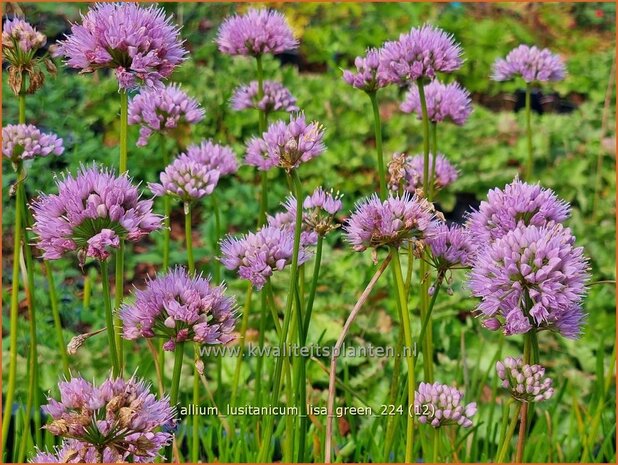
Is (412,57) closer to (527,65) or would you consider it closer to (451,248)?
(451,248)

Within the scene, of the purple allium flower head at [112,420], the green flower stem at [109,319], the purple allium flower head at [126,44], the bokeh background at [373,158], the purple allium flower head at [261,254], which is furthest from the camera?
the bokeh background at [373,158]

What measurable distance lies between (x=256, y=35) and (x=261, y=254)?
65cm

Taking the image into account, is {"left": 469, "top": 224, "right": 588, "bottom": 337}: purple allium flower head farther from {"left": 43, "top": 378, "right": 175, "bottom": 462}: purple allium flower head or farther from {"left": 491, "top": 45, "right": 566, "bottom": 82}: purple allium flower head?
{"left": 491, "top": 45, "right": 566, "bottom": 82}: purple allium flower head

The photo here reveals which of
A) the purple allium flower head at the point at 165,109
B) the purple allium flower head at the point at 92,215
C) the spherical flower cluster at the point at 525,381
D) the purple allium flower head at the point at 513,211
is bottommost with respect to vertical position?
the spherical flower cluster at the point at 525,381

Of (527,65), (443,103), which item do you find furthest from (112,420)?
(527,65)

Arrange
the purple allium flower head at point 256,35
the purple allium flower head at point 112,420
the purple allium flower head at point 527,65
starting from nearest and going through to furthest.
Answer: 1. the purple allium flower head at point 112,420
2. the purple allium flower head at point 256,35
3. the purple allium flower head at point 527,65

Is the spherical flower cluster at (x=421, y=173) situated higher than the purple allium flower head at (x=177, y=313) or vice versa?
the spherical flower cluster at (x=421, y=173)

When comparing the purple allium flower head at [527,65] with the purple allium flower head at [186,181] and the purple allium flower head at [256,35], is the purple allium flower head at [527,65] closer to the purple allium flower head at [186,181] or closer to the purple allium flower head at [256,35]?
the purple allium flower head at [256,35]

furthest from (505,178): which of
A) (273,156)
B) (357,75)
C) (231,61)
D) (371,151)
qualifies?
(273,156)

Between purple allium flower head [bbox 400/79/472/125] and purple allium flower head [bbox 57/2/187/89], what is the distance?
799 millimetres

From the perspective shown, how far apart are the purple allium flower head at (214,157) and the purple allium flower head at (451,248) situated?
0.64 m

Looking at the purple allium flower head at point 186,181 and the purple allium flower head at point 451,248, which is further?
the purple allium flower head at point 186,181

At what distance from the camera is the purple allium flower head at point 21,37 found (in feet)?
5.45

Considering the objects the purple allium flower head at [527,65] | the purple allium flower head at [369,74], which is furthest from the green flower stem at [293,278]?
the purple allium flower head at [527,65]
